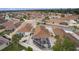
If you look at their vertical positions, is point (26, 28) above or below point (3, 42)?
above

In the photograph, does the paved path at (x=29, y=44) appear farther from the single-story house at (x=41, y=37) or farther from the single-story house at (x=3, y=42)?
the single-story house at (x=3, y=42)

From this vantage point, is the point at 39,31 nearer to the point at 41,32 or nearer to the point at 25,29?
the point at 41,32

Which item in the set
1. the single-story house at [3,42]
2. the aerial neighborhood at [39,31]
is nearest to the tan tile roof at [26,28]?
the aerial neighborhood at [39,31]

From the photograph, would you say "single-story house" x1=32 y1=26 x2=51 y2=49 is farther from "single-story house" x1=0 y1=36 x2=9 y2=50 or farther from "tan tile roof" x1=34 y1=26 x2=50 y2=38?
"single-story house" x1=0 y1=36 x2=9 y2=50

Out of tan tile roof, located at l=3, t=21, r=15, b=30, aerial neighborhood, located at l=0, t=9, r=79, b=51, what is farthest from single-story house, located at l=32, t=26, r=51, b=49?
tan tile roof, located at l=3, t=21, r=15, b=30

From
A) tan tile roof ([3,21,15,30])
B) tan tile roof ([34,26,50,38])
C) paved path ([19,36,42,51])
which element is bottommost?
paved path ([19,36,42,51])

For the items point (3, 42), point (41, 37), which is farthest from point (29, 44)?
point (3, 42)

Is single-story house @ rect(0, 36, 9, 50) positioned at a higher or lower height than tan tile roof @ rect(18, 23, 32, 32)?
lower

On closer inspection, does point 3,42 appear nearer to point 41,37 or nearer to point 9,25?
point 9,25
